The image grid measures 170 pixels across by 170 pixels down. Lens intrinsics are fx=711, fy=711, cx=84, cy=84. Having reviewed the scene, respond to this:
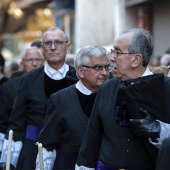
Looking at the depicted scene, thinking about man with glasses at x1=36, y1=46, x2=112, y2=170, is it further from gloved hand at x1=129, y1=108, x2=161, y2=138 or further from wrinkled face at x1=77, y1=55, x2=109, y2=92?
gloved hand at x1=129, y1=108, x2=161, y2=138

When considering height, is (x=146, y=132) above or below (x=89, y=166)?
above

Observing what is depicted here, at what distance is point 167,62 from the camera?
10172mm

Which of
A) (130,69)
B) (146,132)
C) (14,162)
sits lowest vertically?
(14,162)

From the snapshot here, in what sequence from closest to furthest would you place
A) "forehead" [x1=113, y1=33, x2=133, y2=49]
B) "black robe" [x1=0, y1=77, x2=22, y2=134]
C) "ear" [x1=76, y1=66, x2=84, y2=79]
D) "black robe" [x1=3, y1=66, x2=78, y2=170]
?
"forehead" [x1=113, y1=33, x2=133, y2=49]
"ear" [x1=76, y1=66, x2=84, y2=79]
"black robe" [x1=3, y1=66, x2=78, y2=170]
"black robe" [x1=0, y1=77, x2=22, y2=134]

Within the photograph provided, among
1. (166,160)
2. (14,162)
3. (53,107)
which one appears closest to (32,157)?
(14,162)

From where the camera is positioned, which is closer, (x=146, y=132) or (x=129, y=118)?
(x=146, y=132)

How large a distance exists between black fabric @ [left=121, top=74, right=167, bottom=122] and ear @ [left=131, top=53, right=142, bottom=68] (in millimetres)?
177

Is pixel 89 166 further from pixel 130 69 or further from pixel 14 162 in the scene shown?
pixel 14 162

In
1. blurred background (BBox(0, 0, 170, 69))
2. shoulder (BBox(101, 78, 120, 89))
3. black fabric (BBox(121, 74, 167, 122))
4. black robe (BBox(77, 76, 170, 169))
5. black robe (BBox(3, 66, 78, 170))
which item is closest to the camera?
black fabric (BBox(121, 74, 167, 122))

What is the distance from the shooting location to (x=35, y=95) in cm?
761

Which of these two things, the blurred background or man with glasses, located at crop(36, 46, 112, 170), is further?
the blurred background

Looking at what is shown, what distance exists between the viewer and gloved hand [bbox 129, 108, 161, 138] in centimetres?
491

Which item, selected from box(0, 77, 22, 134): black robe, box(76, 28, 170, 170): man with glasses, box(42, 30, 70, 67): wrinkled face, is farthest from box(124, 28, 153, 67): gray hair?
box(0, 77, 22, 134): black robe

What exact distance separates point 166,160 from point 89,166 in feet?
6.88
